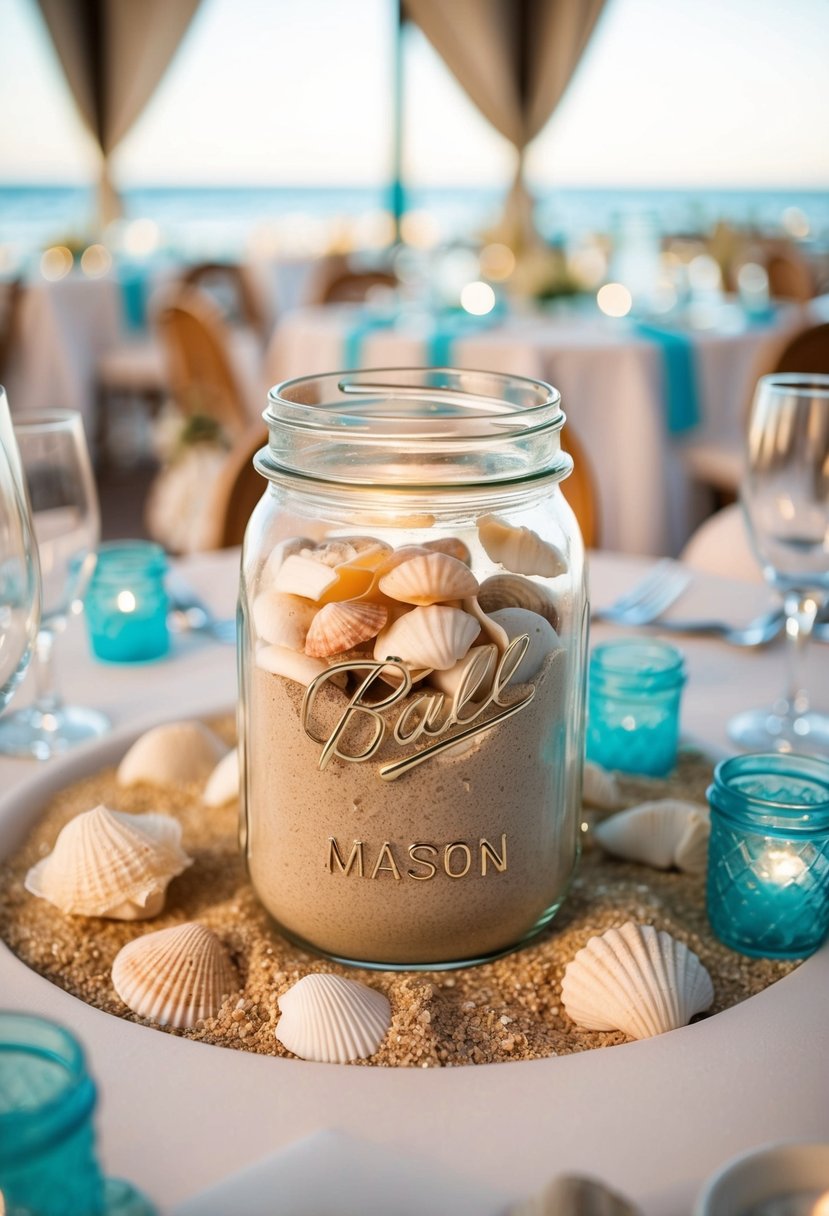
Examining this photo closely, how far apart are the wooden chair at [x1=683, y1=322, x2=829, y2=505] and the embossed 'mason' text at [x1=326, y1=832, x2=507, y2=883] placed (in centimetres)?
226

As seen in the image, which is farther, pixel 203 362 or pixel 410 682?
pixel 203 362

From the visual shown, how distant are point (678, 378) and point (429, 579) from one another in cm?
289

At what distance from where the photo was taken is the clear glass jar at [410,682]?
57 cm

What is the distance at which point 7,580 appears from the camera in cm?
55

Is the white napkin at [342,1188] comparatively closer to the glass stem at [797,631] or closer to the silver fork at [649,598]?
the glass stem at [797,631]

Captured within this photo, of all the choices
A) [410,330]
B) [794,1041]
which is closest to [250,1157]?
[794,1041]

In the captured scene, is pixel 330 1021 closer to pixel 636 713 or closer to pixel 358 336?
pixel 636 713

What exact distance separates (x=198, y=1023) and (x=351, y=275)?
16.8 ft

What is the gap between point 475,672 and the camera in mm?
570

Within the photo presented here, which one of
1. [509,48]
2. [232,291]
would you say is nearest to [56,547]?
[232,291]

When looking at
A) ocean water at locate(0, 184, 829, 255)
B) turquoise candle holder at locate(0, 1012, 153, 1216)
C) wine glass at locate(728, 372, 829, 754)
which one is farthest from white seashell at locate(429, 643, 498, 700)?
ocean water at locate(0, 184, 829, 255)

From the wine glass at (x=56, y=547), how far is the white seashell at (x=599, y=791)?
410 millimetres

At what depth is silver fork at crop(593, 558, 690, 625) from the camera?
1.15 metres

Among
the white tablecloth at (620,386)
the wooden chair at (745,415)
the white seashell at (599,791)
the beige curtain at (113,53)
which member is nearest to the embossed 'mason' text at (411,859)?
the white seashell at (599,791)
